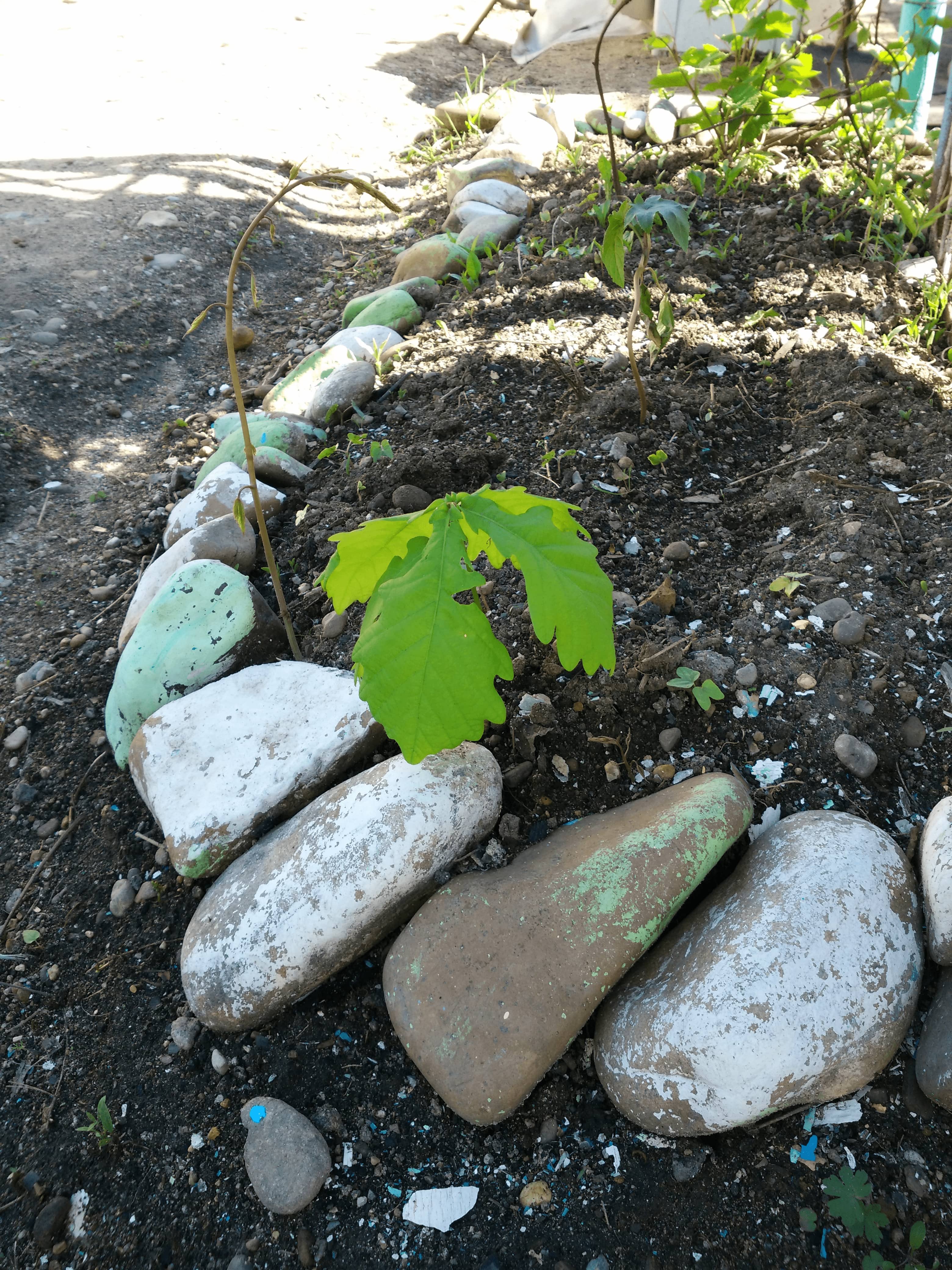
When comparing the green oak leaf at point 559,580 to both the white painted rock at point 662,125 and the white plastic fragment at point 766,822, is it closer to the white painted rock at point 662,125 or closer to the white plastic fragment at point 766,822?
the white plastic fragment at point 766,822

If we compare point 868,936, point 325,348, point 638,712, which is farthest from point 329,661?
point 325,348

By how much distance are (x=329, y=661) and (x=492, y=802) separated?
65 centimetres

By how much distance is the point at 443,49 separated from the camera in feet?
23.9

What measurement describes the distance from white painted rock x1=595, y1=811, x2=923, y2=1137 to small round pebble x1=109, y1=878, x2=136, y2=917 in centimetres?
106

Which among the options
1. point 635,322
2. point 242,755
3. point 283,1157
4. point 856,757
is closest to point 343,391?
point 635,322

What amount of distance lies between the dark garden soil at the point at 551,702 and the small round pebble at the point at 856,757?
23mm

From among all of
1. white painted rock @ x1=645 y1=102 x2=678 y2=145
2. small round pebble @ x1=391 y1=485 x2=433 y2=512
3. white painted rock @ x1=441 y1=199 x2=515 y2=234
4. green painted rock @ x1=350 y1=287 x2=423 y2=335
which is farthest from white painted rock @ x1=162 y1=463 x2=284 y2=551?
white painted rock @ x1=645 y1=102 x2=678 y2=145

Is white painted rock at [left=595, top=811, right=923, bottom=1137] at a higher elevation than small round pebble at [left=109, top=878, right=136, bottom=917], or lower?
higher

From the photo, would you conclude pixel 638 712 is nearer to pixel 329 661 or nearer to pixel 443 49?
pixel 329 661

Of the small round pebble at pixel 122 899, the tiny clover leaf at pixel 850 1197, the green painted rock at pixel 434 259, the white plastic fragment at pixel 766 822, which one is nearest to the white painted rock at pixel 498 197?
the green painted rock at pixel 434 259

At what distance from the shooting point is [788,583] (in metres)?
1.99

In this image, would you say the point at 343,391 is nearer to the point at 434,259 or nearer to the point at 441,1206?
the point at 434,259

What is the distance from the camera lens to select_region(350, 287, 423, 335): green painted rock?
339 centimetres

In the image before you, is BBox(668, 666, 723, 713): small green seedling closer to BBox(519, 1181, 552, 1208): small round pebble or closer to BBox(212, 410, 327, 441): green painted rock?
BBox(519, 1181, 552, 1208): small round pebble
